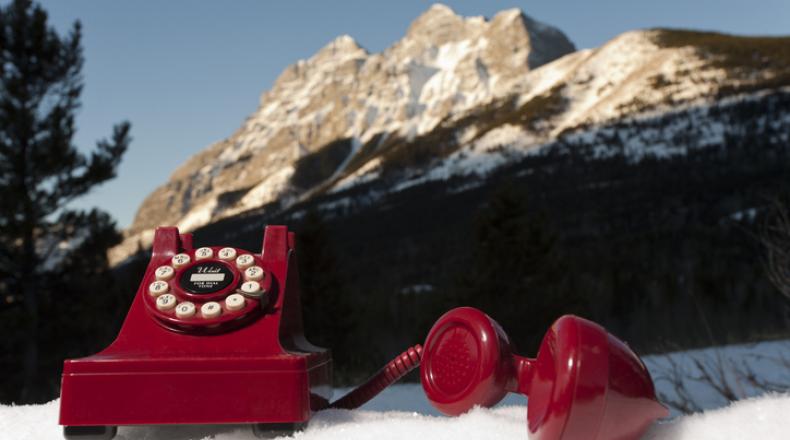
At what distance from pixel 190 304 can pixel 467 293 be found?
400 inches

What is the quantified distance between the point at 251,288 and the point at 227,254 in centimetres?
18

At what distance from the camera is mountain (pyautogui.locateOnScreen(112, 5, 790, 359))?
1148 cm

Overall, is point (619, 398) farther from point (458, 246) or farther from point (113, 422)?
point (458, 246)

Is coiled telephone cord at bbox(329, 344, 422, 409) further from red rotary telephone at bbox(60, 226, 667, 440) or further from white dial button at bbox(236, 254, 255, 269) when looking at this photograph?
white dial button at bbox(236, 254, 255, 269)

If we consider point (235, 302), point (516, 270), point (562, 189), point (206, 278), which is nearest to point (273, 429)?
point (235, 302)

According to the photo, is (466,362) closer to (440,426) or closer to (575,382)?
(440,426)

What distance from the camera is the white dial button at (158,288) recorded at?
4.75ft

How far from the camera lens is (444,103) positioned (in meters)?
132

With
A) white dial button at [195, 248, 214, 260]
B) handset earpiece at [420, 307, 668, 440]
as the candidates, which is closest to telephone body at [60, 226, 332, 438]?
white dial button at [195, 248, 214, 260]

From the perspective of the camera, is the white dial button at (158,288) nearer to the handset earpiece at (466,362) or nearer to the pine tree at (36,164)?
the handset earpiece at (466,362)

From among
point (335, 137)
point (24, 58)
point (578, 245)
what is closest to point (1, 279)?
point (24, 58)

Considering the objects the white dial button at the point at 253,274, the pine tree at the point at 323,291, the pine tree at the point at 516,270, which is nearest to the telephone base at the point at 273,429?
the white dial button at the point at 253,274

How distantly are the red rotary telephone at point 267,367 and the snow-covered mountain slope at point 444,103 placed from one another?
10.7 meters

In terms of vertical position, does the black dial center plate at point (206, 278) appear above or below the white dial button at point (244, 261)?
below
